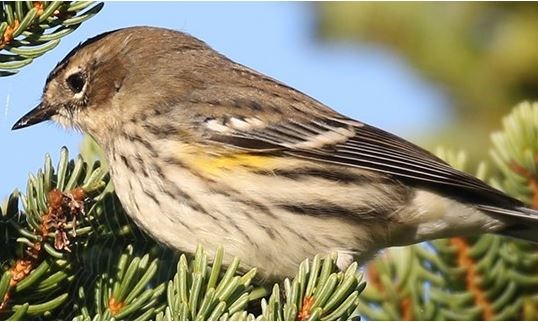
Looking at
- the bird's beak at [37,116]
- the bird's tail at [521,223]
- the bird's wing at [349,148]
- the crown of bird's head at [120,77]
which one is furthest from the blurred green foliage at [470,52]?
the bird's beak at [37,116]

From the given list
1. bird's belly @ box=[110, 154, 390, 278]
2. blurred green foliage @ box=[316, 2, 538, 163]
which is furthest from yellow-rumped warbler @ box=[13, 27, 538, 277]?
blurred green foliage @ box=[316, 2, 538, 163]

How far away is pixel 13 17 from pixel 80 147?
4.49 ft

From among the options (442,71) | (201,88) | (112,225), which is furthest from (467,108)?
(112,225)

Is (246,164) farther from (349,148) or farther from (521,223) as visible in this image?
(521,223)

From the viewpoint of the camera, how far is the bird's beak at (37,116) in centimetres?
478

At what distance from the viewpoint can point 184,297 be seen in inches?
123

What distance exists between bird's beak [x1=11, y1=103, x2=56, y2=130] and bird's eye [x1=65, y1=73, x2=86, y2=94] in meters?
0.16

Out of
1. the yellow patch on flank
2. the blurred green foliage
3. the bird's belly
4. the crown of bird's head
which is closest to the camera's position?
the bird's belly

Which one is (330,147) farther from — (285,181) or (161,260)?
(161,260)

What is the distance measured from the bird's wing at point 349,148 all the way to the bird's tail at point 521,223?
0.19 feet

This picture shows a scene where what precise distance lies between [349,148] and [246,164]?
2.02 ft

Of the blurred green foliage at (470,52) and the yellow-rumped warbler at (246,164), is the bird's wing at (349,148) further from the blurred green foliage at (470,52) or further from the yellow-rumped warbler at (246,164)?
the blurred green foliage at (470,52)

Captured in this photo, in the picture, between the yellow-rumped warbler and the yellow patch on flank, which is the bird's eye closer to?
the yellow-rumped warbler

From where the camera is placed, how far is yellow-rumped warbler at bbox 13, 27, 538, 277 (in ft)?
14.1
